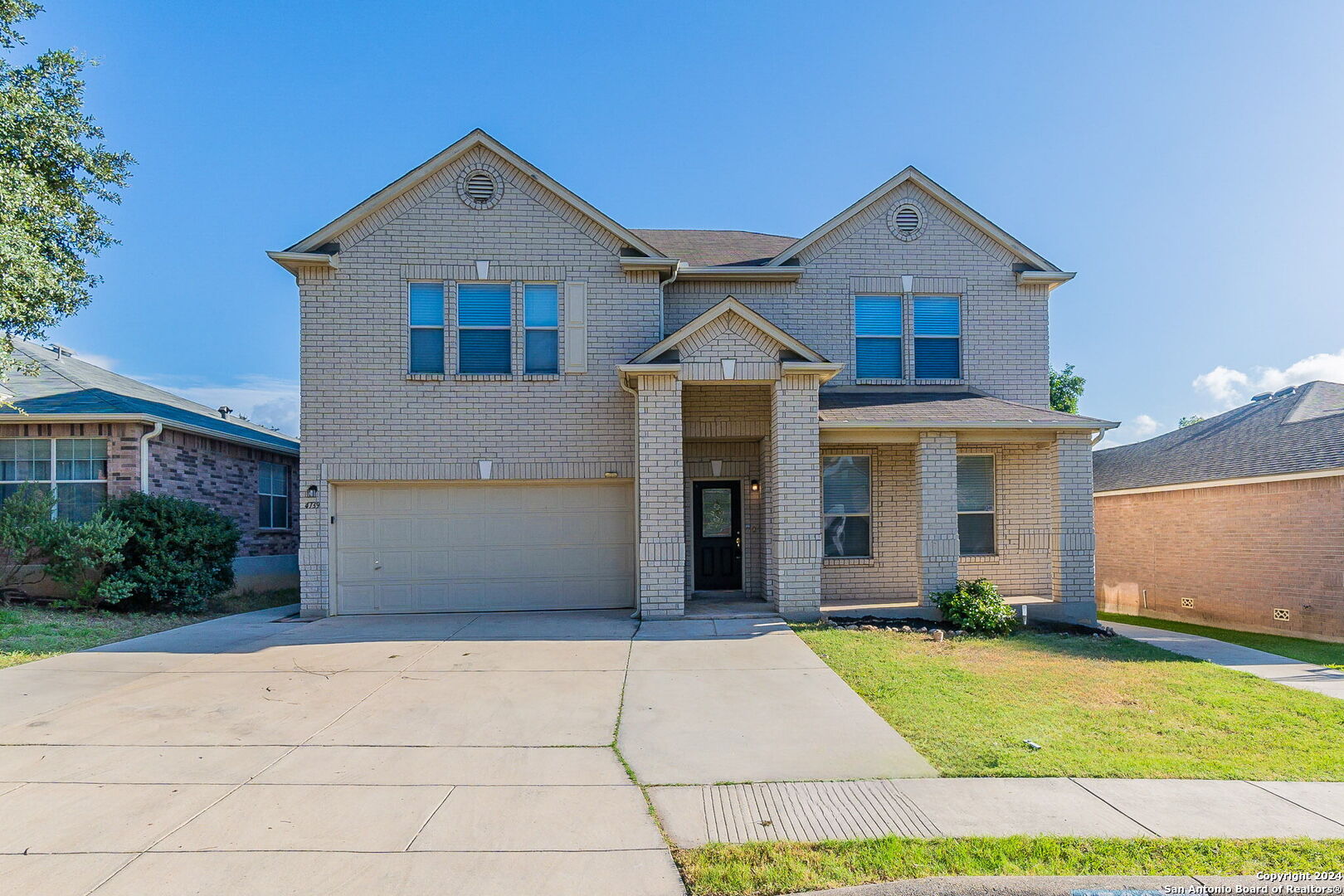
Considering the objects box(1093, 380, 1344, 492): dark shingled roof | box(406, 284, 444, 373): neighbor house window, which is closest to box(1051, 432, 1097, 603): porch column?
box(1093, 380, 1344, 492): dark shingled roof

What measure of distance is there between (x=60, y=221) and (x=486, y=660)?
13443 mm

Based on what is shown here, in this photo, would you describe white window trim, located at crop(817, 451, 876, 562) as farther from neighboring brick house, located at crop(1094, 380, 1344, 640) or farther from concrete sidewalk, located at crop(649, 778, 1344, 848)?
concrete sidewalk, located at crop(649, 778, 1344, 848)

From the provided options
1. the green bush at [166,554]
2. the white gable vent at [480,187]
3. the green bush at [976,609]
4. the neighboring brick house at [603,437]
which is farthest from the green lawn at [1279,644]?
the green bush at [166,554]

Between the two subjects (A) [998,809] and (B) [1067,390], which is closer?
(A) [998,809]

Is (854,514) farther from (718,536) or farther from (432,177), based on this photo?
(432,177)

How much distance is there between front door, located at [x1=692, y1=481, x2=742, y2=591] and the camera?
13023 millimetres

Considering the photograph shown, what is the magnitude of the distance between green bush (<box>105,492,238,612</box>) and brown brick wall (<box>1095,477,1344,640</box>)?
1879 centimetres

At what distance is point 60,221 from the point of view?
14.5 metres

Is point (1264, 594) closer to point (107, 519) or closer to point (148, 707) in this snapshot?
point (148, 707)

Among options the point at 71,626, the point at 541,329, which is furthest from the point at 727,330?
the point at 71,626

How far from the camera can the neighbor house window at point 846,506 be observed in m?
12.8

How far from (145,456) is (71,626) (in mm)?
3132

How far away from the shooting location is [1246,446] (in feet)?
49.4

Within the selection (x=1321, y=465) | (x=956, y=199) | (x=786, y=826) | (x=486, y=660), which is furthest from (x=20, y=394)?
(x=1321, y=465)
